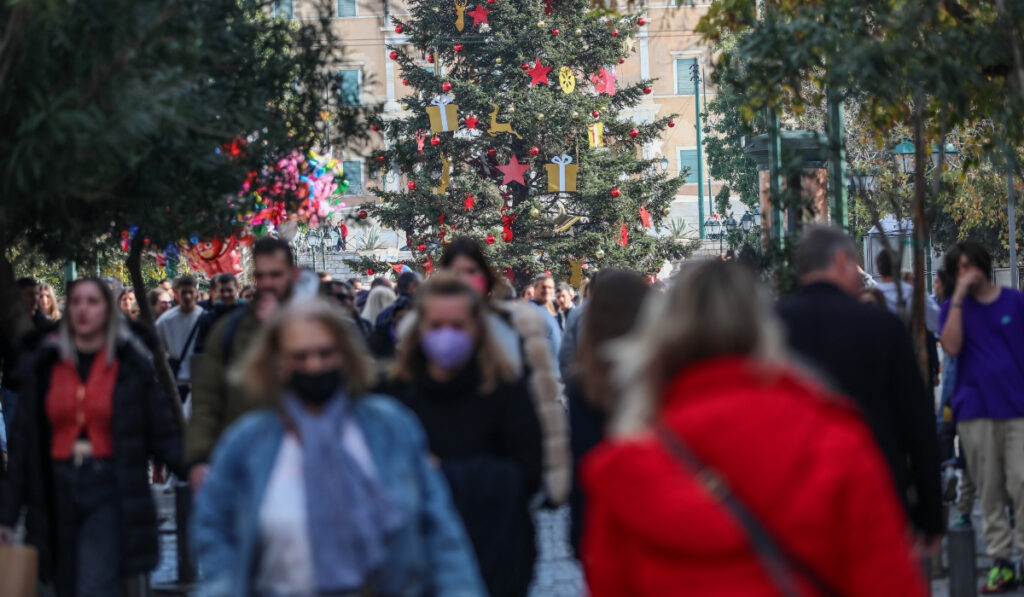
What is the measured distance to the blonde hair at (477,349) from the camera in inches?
213

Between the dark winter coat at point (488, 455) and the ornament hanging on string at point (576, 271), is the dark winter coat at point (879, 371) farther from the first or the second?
the ornament hanging on string at point (576, 271)

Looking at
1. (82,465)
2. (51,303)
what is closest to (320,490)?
(82,465)

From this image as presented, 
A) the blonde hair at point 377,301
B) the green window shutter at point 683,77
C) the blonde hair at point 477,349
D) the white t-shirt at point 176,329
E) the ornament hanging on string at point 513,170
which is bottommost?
the white t-shirt at point 176,329

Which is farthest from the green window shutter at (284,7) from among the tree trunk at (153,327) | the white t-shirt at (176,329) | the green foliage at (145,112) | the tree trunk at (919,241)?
the white t-shirt at (176,329)

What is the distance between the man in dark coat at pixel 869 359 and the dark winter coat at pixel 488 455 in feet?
3.19

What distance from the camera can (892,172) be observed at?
33.2 m

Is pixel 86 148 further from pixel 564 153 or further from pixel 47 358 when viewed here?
pixel 564 153

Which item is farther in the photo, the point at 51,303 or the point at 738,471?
the point at 51,303

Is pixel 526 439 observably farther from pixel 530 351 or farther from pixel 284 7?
pixel 284 7

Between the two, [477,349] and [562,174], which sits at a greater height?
[562,174]

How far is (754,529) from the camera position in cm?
294

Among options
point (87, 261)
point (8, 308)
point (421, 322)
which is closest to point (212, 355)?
point (421, 322)

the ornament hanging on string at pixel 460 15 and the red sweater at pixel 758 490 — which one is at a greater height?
the ornament hanging on string at pixel 460 15

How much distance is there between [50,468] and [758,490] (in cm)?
434
